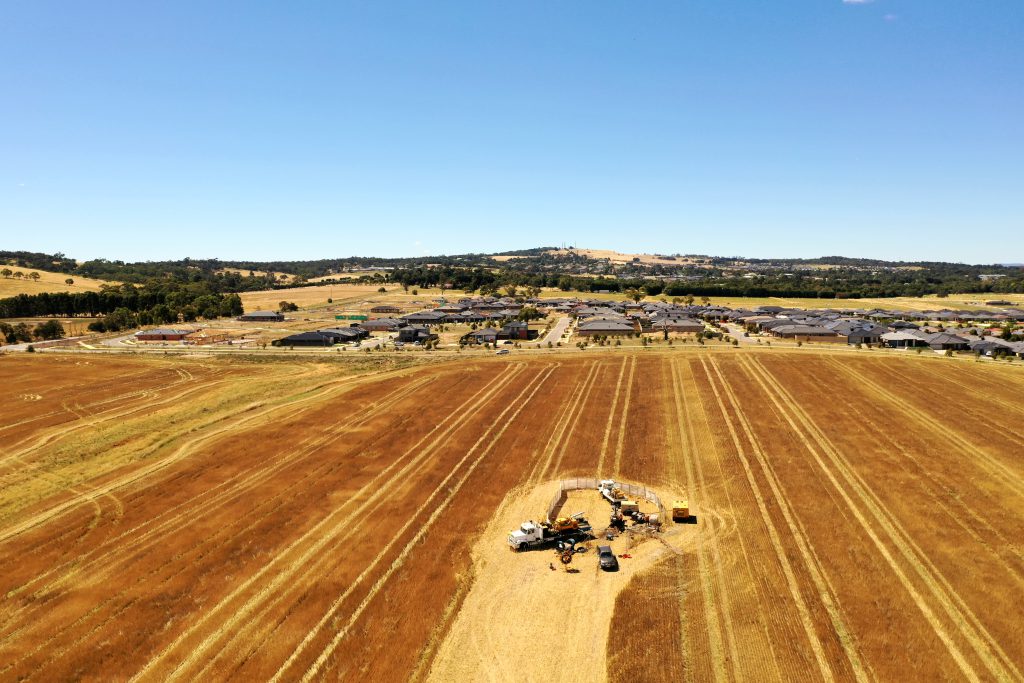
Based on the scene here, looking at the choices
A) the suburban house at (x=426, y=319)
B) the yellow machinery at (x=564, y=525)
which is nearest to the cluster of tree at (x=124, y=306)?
the suburban house at (x=426, y=319)

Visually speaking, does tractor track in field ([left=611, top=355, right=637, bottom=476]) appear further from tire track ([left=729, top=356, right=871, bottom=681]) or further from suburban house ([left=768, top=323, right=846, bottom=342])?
suburban house ([left=768, top=323, right=846, bottom=342])

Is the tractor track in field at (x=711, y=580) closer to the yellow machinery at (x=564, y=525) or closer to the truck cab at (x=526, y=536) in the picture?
the yellow machinery at (x=564, y=525)

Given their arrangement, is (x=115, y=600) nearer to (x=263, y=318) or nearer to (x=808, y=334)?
(x=808, y=334)

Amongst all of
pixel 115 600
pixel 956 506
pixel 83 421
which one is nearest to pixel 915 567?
pixel 956 506

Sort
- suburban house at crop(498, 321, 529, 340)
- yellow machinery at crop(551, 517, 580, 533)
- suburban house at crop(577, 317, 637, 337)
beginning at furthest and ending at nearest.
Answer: suburban house at crop(577, 317, 637, 337) < suburban house at crop(498, 321, 529, 340) < yellow machinery at crop(551, 517, 580, 533)

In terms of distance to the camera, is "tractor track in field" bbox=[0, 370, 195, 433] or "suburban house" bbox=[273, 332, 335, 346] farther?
"suburban house" bbox=[273, 332, 335, 346]

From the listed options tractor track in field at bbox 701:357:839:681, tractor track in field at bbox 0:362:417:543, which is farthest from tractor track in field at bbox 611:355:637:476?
tractor track in field at bbox 0:362:417:543

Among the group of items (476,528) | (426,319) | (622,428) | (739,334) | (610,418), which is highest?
(426,319)
